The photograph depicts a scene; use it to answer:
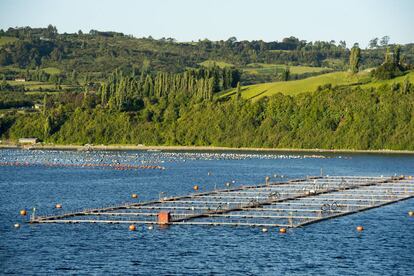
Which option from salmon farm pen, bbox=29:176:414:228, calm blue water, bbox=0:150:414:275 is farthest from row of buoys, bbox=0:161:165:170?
calm blue water, bbox=0:150:414:275

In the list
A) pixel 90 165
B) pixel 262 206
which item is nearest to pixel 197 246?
pixel 262 206

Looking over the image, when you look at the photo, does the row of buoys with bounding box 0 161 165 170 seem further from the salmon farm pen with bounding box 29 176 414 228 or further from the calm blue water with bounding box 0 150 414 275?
the calm blue water with bounding box 0 150 414 275

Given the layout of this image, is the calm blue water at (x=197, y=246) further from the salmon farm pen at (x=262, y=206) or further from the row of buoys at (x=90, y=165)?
the row of buoys at (x=90, y=165)

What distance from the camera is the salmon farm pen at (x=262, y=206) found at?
82500 mm

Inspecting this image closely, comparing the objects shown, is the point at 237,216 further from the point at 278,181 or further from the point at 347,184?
the point at 278,181

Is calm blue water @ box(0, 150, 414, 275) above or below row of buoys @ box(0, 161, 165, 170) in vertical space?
above

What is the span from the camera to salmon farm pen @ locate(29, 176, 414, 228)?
271 feet

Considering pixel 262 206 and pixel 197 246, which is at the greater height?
pixel 262 206

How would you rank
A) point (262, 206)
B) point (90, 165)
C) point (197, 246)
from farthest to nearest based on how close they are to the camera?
point (90, 165) → point (262, 206) → point (197, 246)

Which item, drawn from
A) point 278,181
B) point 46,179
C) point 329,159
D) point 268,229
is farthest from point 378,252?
point 329,159

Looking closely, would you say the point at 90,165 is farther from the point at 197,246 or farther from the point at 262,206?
the point at 197,246

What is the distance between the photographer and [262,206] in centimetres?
9319

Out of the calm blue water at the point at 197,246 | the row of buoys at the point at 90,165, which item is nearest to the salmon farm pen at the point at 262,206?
the calm blue water at the point at 197,246

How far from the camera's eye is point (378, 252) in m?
68.9
